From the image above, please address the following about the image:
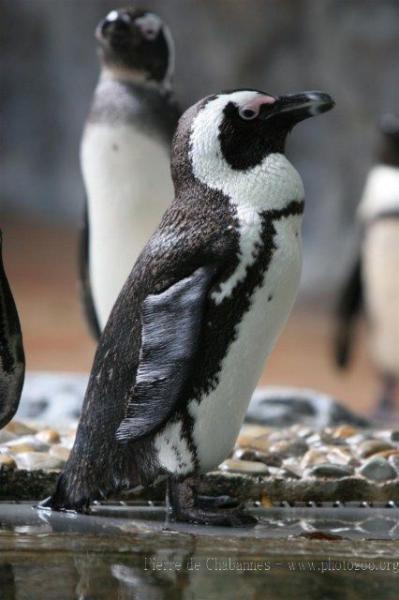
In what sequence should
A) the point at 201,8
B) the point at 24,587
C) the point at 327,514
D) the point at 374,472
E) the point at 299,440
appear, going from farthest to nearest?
the point at 201,8 → the point at 299,440 → the point at 374,472 → the point at 327,514 → the point at 24,587

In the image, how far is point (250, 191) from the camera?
2.29m

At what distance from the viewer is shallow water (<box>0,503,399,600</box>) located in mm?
1818

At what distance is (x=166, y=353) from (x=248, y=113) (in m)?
0.50

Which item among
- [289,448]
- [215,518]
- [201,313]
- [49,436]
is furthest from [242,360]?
[49,436]

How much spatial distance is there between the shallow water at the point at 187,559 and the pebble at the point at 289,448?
1.54ft

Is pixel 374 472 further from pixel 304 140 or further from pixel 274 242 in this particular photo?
pixel 304 140

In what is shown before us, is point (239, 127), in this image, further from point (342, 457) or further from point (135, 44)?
point (135, 44)

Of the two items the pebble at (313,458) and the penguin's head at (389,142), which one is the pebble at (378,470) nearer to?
the pebble at (313,458)

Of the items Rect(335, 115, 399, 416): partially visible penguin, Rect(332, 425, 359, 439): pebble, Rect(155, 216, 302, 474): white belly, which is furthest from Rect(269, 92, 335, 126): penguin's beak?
Rect(335, 115, 399, 416): partially visible penguin

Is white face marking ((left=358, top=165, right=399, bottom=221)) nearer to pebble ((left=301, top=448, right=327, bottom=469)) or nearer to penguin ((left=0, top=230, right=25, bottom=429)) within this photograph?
pebble ((left=301, top=448, right=327, bottom=469))

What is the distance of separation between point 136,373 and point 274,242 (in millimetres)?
361

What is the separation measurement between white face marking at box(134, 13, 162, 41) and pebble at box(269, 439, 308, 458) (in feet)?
4.69

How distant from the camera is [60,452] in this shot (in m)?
2.76

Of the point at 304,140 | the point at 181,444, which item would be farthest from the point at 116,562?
the point at 304,140
